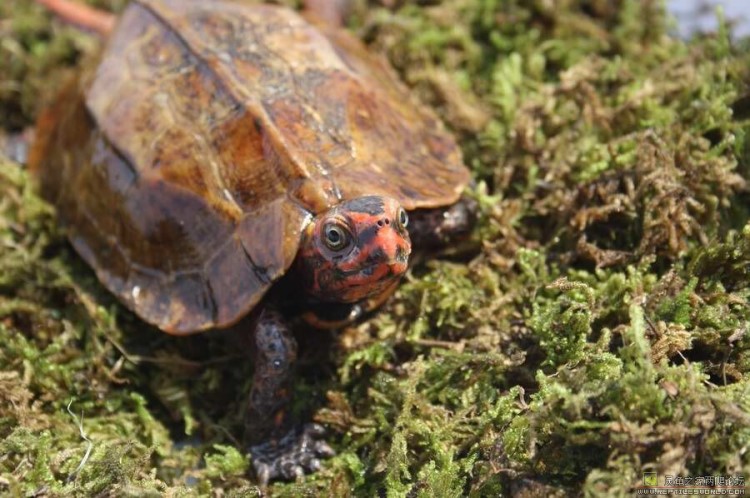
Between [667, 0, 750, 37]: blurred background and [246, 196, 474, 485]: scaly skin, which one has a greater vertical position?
[667, 0, 750, 37]: blurred background

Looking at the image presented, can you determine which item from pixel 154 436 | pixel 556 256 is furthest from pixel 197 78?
pixel 556 256

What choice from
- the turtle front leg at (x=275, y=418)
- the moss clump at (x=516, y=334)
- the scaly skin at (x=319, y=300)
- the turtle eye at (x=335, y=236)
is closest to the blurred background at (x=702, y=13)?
the moss clump at (x=516, y=334)

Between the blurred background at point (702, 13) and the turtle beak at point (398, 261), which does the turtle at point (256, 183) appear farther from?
the blurred background at point (702, 13)

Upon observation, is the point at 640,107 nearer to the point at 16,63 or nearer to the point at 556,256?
the point at 556,256

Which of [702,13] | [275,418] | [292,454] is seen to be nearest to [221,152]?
[275,418]

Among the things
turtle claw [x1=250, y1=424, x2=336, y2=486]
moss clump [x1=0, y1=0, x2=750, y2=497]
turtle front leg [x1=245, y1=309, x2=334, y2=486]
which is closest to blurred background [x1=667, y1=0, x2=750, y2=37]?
moss clump [x1=0, y1=0, x2=750, y2=497]

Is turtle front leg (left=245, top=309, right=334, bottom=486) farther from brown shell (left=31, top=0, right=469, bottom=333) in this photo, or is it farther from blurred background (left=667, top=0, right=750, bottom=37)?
blurred background (left=667, top=0, right=750, bottom=37)

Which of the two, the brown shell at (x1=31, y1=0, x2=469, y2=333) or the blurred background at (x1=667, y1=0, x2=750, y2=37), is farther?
the blurred background at (x1=667, y1=0, x2=750, y2=37)
